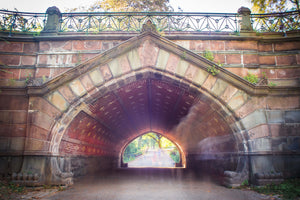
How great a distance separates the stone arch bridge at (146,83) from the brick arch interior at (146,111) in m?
0.05

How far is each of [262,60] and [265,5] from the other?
19.4 ft

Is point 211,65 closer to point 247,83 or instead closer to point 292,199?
point 247,83

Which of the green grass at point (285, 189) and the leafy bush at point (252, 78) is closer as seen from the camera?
the green grass at point (285, 189)

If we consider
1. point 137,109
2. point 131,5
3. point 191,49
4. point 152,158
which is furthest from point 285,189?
point 152,158

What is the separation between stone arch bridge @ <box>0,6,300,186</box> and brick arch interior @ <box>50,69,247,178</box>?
0.05 metres

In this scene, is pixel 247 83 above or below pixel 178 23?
below

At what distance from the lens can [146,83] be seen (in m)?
7.86

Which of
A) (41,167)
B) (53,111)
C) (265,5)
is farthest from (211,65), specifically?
(265,5)

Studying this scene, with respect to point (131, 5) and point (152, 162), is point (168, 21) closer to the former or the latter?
point (131, 5)

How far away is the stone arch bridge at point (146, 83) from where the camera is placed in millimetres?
6289

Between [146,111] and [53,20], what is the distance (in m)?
5.98

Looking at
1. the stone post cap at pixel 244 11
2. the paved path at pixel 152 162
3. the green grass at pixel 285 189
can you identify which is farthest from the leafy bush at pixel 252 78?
the paved path at pixel 152 162

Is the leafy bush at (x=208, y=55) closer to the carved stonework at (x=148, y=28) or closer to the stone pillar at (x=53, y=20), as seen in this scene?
the carved stonework at (x=148, y=28)

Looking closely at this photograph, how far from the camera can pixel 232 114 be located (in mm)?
6637
